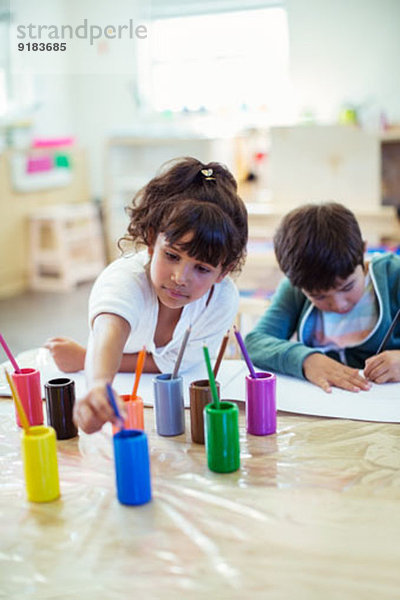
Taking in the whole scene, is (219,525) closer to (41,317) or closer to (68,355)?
(68,355)

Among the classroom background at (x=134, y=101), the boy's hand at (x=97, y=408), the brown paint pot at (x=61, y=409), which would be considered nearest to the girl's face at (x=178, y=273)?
the brown paint pot at (x=61, y=409)

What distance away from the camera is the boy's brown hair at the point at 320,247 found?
1230mm

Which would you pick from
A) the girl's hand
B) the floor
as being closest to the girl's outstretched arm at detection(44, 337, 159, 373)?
the girl's hand

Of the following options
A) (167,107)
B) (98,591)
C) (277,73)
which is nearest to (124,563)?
(98,591)

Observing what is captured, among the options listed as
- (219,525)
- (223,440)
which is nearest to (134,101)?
(223,440)

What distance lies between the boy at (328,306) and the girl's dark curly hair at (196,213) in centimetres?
13

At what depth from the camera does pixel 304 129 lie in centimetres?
296

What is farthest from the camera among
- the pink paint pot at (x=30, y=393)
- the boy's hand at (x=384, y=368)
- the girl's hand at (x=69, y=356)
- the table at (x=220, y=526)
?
the girl's hand at (x=69, y=356)

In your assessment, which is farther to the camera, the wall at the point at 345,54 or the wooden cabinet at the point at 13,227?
the wall at the point at 345,54

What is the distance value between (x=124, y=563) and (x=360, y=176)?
2.51m

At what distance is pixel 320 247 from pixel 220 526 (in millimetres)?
649

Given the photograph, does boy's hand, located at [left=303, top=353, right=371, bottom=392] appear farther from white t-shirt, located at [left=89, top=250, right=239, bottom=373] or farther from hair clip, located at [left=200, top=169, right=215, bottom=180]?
hair clip, located at [left=200, top=169, right=215, bottom=180]

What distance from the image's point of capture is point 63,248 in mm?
4281

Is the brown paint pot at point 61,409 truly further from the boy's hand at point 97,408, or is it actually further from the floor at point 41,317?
the floor at point 41,317
